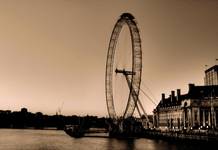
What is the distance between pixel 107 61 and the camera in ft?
264

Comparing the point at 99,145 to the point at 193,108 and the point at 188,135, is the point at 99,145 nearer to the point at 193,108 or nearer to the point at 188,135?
the point at 188,135

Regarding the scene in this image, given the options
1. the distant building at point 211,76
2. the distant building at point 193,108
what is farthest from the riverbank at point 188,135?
the distant building at point 211,76

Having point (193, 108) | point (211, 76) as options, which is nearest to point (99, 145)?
point (193, 108)

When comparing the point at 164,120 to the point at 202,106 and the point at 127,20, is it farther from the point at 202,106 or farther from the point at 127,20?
the point at 127,20

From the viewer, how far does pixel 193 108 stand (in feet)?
347

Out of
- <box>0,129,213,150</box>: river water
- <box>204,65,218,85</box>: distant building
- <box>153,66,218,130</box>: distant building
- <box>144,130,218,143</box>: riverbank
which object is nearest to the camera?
<box>144,130,218,143</box>: riverbank

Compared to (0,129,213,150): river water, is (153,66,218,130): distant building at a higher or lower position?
higher

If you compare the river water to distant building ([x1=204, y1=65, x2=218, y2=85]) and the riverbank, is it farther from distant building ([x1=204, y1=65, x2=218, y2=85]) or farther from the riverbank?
distant building ([x1=204, y1=65, x2=218, y2=85])

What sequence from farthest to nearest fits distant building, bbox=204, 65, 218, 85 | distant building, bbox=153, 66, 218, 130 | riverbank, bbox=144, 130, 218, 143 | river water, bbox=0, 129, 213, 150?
distant building, bbox=204, 65, 218, 85
distant building, bbox=153, 66, 218, 130
river water, bbox=0, 129, 213, 150
riverbank, bbox=144, 130, 218, 143

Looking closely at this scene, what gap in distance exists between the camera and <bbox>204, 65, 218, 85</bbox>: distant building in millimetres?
132625

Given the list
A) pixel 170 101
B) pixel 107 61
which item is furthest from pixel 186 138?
pixel 170 101

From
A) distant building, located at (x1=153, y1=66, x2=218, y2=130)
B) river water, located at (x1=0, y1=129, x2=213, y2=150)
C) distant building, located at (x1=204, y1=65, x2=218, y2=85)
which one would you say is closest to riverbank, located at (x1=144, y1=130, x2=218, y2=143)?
river water, located at (x1=0, y1=129, x2=213, y2=150)

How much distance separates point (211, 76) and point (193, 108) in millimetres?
35989

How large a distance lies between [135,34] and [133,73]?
26.7ft
